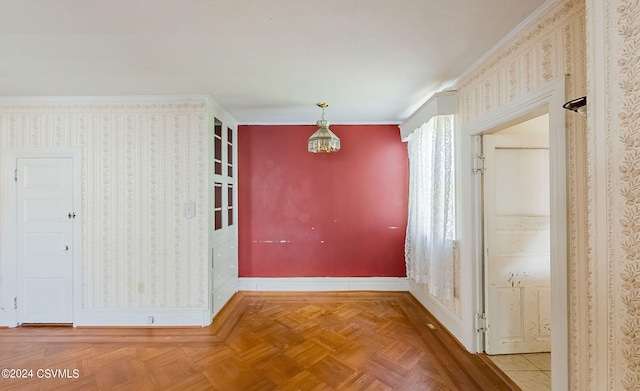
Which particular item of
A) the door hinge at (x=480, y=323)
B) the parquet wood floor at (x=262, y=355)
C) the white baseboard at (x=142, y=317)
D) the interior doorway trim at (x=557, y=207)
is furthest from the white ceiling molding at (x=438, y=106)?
the white baseboard at (x=142, y=317)

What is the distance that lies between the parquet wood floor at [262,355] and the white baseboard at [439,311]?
8 cm

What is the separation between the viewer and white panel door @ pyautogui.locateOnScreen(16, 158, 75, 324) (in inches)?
118

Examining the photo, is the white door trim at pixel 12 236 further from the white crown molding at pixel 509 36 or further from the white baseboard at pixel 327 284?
the white crown molding at pixel 509 36

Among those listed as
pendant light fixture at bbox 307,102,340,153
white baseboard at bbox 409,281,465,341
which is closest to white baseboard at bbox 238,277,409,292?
white baseboard at bbox 409,281,465,341

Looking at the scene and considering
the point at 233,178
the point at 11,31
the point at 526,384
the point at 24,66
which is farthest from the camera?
the point at 233,178

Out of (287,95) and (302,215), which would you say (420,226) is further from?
(287,95)

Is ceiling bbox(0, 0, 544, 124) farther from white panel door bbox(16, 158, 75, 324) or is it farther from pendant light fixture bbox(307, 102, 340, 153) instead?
white panel door bbox(16, 158, 75, 324)

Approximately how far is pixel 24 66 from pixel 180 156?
136cm

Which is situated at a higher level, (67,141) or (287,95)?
(287,95)

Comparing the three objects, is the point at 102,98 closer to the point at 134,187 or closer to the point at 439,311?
the point at 134,187

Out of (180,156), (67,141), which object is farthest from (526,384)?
(67,141)

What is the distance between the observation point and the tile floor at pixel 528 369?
207 cm

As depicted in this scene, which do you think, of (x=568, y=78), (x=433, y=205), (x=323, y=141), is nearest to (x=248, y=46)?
(x=323, y=141)

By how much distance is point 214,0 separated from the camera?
1.49m
